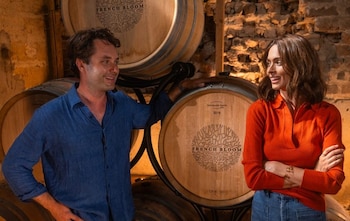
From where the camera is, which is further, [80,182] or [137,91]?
[137,91]

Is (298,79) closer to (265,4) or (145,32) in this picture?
(145,32)

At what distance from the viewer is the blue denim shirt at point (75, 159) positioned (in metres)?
1.49

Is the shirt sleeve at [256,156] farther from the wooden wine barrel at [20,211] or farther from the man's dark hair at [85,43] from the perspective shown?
the wooden wine barrel at [20,211]

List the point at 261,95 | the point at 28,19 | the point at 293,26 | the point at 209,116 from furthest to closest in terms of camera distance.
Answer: the point at 28,19 < the point at 293,26 < the point at 209,116 < the point at 261,95

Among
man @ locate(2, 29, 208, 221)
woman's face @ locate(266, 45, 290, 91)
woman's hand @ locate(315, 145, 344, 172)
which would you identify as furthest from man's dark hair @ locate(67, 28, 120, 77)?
woman's hand @ locate(315, 145, 344, 172)

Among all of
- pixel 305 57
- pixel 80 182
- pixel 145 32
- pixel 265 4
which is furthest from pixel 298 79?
pixel 265 4

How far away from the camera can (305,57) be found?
1.40 meters

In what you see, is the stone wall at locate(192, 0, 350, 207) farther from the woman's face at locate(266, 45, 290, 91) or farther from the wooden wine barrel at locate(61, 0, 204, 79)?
the woman's face at locate(266, 45, 290, 91)

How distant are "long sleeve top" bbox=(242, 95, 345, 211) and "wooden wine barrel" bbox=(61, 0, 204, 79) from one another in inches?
25.6

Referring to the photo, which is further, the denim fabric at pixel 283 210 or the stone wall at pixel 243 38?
the stone wall at pixel 243 38

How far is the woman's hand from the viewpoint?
53.0 inches

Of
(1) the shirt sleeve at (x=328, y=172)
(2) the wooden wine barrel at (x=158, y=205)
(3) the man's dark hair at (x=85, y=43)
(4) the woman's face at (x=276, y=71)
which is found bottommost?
(2) the wooden wine barrel at (x=158, y=205)

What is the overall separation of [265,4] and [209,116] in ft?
5.49

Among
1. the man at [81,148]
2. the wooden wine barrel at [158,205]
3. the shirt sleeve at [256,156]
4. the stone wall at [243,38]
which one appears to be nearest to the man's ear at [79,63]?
the man at [81,148]
